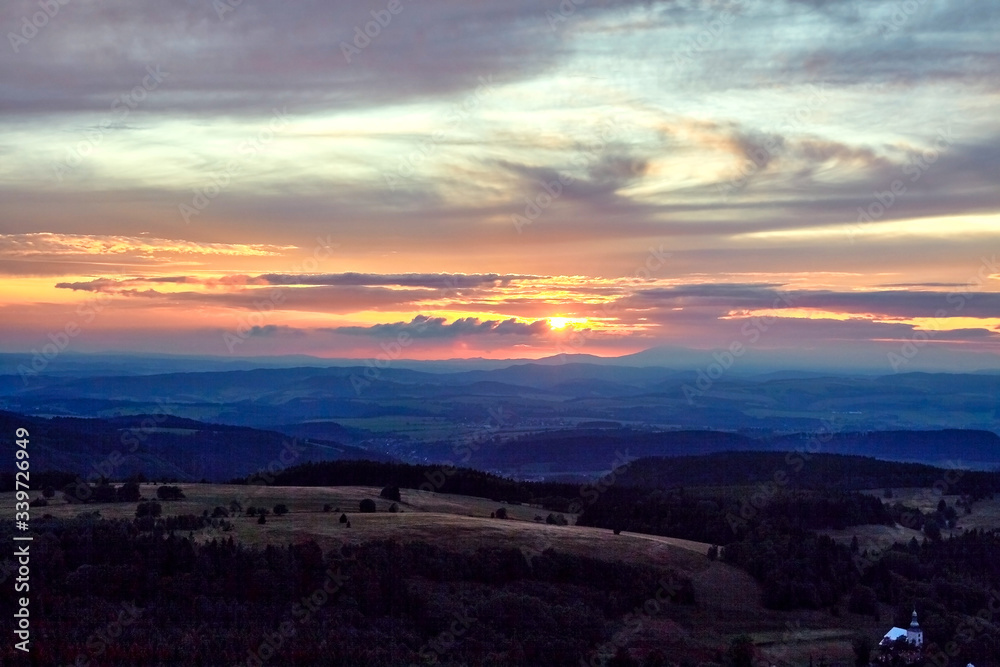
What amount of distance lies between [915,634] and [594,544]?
20317 millimetres

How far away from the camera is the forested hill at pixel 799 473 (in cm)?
13138

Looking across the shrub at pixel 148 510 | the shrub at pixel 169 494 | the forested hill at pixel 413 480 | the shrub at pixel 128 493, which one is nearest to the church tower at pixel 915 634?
the shrub at pixel 148 510

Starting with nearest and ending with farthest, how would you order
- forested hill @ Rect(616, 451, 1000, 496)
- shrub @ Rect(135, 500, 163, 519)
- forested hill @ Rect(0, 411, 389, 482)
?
shrub @ Rect(135, 500, 163, 519) < forested hill @ Rect(616, 451, 1000, 496) < forested hill @ Rect(0, 411, 389, 482)

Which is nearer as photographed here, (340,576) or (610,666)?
(610,666)

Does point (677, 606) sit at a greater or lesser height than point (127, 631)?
lesser

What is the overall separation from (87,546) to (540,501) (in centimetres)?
5799

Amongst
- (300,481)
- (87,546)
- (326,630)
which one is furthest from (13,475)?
(326,630)

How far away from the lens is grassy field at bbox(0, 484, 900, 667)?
5281 centimetres

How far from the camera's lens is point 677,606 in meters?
56.9

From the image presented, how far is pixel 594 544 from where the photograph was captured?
64938mm

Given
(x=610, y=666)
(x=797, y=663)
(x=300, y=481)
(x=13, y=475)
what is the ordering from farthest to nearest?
(x=300, y=481) → (x=13, y=475) → (x=797, y=663) → (x=610, y=666)

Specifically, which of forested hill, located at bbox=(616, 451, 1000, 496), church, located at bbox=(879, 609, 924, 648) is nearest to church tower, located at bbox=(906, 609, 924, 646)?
church, located at bbox=(879, 609, 924, 648)

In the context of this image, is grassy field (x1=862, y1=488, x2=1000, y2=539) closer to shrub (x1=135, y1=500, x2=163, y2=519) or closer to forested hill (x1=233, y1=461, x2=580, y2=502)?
forested hill (x1=233, y1=461, x2=580, y2=502)

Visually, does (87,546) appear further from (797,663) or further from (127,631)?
(797,663)
